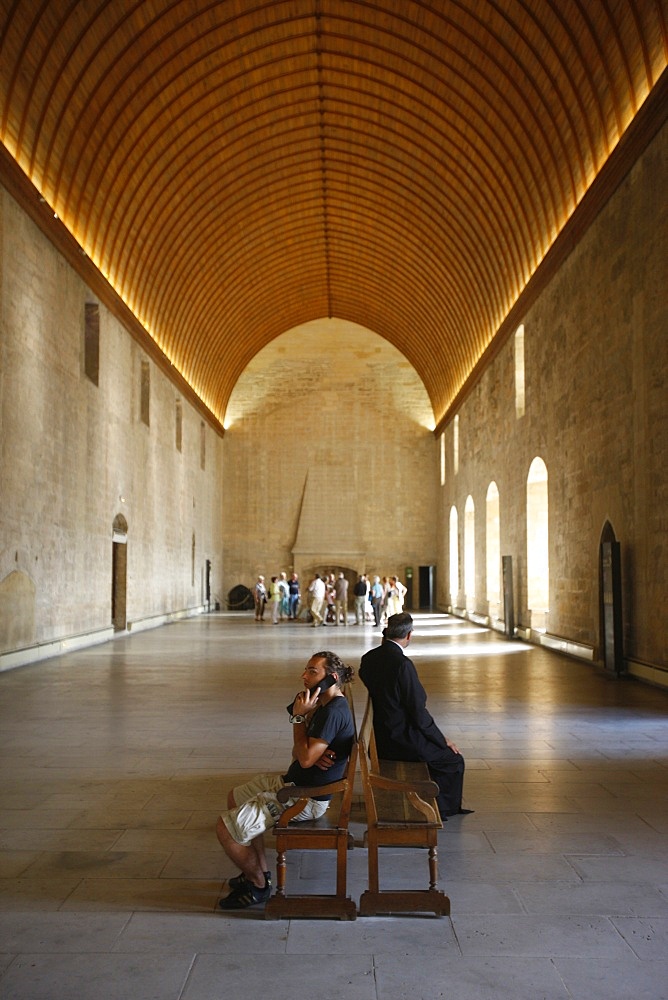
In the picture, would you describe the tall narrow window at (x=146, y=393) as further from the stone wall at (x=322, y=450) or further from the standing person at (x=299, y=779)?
the standing person at (x=299, y=779)

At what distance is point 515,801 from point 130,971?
273 centimetres

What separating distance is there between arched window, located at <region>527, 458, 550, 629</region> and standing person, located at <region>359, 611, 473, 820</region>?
1262cm

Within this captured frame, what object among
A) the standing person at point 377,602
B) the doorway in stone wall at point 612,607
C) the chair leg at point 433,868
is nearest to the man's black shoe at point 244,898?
the chair leg at point 433,868

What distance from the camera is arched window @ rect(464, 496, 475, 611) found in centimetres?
2488

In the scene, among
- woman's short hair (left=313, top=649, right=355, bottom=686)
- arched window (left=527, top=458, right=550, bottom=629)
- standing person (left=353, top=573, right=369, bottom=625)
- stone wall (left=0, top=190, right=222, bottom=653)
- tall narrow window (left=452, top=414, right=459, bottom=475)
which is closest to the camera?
woman's short hair (left=313, top=649, right=355, bottom=686)

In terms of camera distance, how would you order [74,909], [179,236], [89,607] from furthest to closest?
[179,236] < [89,607] < [74,909]

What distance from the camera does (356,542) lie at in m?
32.1

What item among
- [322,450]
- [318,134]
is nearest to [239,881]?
[318,134]

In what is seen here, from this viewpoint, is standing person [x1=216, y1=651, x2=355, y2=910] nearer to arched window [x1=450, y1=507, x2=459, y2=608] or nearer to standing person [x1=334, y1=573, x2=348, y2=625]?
standing person [x1=334, y1=573, x2=348, y2=625]

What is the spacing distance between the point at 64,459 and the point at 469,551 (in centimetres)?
1422

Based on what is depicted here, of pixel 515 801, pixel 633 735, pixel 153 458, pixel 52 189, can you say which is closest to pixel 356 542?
pixel 153 458

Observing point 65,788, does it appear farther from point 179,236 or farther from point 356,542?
point 356,542

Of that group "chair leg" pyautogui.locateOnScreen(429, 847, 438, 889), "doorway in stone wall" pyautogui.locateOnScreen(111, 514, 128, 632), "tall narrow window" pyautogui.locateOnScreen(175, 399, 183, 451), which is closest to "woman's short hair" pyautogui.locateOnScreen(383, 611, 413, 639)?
"chair leg" pyautogui.locateOnScreen(429, 847, 438, 889)

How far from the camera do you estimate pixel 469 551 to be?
83.8 ft
